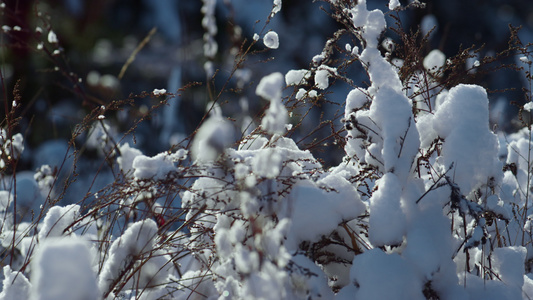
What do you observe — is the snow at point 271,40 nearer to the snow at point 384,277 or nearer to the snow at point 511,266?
the snow at point 384,277

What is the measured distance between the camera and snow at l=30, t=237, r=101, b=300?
2.60ft

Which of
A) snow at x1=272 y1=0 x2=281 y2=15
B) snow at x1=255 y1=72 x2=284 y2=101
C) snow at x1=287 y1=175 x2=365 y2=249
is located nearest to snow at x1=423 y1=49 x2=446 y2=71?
snow at x1=272 y1=0 x2=281 y2=15

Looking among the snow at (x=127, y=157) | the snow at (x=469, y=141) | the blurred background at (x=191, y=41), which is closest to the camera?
the snow at (x=469, y=141)

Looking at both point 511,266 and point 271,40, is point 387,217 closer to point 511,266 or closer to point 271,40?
point 511,266

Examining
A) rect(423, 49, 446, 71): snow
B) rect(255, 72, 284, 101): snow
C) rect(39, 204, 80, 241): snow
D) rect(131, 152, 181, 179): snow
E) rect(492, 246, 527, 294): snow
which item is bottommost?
rect(492, 246, 527, 294): snow

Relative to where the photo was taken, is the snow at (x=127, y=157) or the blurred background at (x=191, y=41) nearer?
the snow at (x=127, y=157)

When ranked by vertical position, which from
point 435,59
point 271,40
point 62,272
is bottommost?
point 62,272

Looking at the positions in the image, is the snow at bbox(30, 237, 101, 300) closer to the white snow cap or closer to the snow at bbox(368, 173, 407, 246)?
the snow at bbox(368, 173, 407, 246)

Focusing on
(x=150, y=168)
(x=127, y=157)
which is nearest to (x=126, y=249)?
(x=150, y=168)

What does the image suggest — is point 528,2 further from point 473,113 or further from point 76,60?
point 473,113

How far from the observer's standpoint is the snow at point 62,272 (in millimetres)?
793

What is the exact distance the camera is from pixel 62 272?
2.63ft

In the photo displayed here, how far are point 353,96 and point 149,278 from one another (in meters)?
0.78

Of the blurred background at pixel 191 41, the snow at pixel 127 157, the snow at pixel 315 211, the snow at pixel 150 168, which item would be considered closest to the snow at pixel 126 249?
the snow at pixel 150 168
